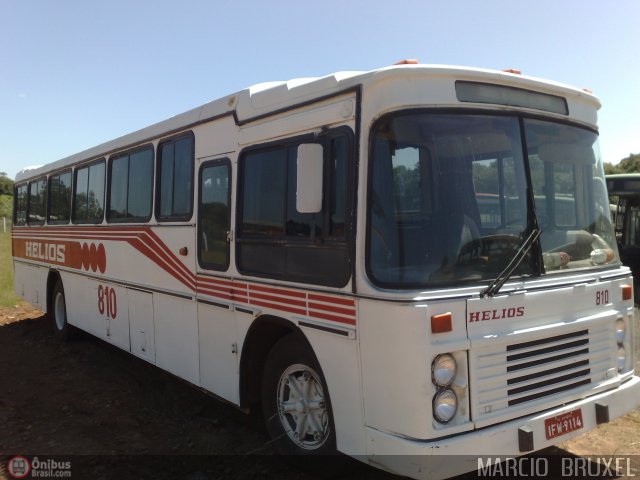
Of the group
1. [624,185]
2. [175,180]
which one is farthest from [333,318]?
[624,185]

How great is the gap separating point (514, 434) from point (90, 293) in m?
6.50

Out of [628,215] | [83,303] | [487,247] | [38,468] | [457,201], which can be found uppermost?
[628,215]

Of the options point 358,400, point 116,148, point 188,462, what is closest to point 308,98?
point 358,400

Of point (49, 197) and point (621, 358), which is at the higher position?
point (49, 197)

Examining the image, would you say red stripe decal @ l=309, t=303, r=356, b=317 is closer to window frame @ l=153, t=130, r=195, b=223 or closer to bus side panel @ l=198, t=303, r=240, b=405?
bus side panel @ l=198, t=303, r=240, b=405

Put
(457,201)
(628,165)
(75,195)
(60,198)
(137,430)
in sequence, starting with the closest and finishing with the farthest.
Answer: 1. (457,201)
2. (137,430)
3. (75,195)
4. (60,198)
5. (628,165)

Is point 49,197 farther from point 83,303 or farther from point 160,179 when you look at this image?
point 160,179

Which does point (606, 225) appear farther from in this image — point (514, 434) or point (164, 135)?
point (164, 135)

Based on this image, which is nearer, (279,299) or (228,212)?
(279,299)

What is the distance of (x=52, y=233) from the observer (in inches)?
377

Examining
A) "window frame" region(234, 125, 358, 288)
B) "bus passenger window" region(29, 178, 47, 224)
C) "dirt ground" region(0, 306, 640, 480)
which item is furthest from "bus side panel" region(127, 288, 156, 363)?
"bus passenger window" region(29, 178, 47, 224)

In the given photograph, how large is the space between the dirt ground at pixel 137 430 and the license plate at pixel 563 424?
3.41 ft

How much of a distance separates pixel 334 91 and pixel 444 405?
2.15 meters

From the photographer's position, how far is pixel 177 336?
5879 mm
